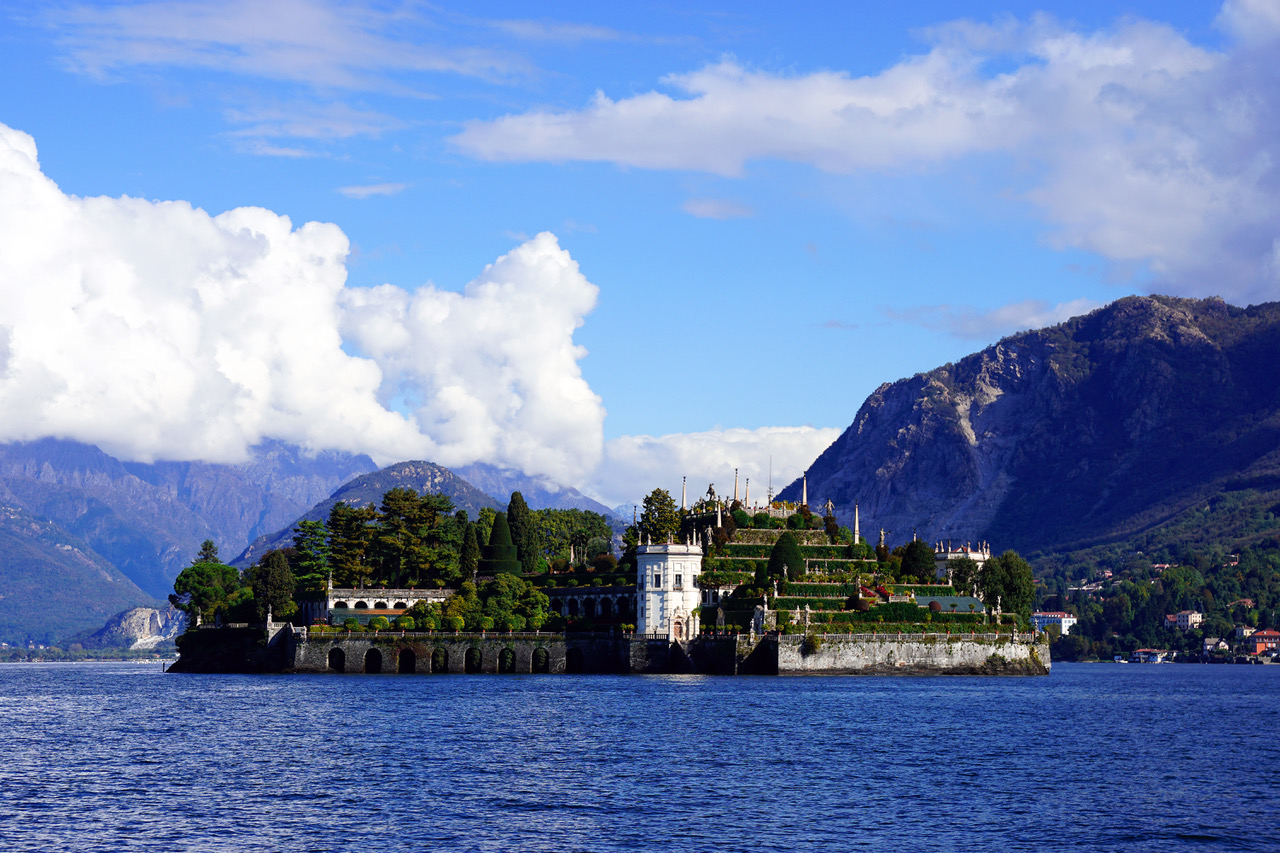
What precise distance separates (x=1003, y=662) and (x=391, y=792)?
11572cm

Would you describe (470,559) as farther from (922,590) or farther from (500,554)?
(922,590)

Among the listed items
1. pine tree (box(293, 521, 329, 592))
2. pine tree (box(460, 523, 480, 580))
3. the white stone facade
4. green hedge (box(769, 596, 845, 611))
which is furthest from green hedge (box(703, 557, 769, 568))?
pine tree (box(293, 521, 329, 592))

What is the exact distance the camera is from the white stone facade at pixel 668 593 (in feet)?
544

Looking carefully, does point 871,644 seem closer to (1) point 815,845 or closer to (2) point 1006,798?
(2) point 1006,798

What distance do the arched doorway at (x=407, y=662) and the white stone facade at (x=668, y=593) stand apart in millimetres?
26854

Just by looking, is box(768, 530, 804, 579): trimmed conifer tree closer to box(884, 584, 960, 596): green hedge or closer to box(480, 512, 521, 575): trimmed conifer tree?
box(884, 584, 960, 596): green hedge

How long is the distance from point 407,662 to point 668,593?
32.2 meters

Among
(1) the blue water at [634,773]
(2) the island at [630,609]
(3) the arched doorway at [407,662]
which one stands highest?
(2) the island at [630,609]

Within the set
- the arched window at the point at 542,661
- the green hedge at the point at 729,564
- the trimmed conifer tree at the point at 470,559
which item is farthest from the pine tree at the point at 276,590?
the green hedge at the point at 729,564

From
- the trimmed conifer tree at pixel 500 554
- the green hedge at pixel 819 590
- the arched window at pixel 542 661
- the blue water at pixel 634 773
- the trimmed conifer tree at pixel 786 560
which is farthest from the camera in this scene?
the trimmed conifer tree at pixel 500 554

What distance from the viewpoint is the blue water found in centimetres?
5891

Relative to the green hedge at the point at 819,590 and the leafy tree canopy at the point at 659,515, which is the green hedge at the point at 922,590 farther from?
the leafy tree canopy at the point at 659,515

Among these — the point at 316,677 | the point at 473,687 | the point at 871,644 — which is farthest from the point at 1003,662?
the point at 316,677

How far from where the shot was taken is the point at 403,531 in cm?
18662
